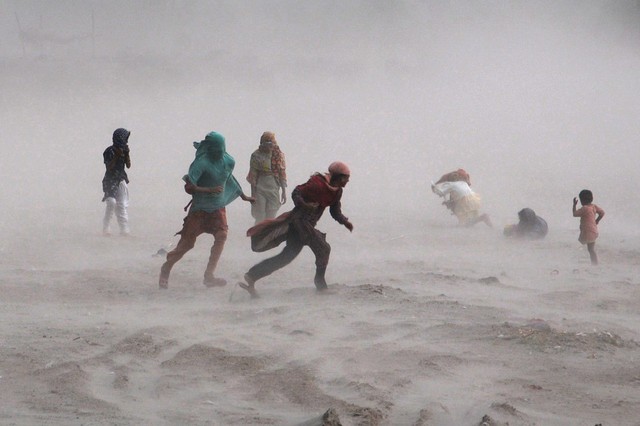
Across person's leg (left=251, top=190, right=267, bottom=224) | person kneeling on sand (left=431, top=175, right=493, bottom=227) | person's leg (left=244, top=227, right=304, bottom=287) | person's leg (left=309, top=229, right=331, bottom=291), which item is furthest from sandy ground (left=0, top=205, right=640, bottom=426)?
person kneeling on sand (left=431, top=175, right=493, bottom=227)

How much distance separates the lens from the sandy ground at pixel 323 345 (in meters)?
5.30

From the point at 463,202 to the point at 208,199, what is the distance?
7108mm

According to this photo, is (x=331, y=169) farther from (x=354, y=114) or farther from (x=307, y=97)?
(x=307, y=97)

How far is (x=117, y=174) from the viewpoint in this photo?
13.1 meters

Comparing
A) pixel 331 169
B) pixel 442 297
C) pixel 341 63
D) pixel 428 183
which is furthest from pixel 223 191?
pixel 341 63

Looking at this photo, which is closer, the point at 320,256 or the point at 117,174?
the point at 320,256

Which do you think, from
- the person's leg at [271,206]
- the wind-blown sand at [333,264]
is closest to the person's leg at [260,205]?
the person's leg at [271,206]

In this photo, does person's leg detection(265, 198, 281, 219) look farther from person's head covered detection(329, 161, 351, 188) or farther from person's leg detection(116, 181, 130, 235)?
person's head covered detection(329, 161, 351, 188)

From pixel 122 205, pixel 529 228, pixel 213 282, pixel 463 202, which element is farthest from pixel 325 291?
pixel 463 202

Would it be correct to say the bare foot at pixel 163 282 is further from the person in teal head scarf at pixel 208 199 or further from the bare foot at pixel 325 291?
the bare foot at pixel 325 291

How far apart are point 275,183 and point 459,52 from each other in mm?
52686

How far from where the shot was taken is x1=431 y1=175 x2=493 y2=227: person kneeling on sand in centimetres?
1541

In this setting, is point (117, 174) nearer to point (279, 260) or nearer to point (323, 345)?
point (279, 260)

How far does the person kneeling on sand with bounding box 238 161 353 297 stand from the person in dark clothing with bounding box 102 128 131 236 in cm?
462
